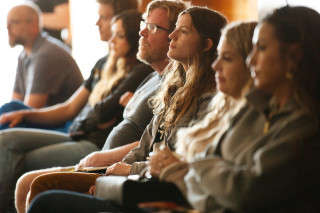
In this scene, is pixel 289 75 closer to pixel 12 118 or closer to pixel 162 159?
pixel 162 159

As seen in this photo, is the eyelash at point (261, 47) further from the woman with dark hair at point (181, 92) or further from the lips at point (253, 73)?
the woman with dark hair at point (181, 92)

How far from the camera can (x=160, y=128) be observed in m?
2.24

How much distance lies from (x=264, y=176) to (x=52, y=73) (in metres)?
2.71

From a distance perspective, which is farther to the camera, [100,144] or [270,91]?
[100,144]

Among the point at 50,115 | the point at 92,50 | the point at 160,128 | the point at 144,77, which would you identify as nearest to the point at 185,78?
the point at 160,128

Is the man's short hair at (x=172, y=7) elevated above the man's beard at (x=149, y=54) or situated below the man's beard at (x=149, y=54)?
above

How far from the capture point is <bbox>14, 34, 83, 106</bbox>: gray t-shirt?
382 cm

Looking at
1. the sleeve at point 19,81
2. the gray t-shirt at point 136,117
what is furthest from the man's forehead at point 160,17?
the sleeve at point 19,81

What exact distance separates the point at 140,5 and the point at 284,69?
243 cm

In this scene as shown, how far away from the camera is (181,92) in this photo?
2.17m

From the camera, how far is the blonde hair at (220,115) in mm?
1675

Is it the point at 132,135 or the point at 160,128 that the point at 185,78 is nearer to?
the point at 160,128

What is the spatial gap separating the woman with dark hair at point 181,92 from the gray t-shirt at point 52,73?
162 cm

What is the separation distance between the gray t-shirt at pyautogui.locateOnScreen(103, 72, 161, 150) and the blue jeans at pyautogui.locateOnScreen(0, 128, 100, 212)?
1.05 ft
